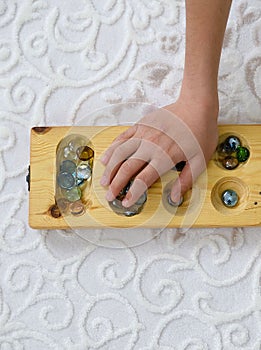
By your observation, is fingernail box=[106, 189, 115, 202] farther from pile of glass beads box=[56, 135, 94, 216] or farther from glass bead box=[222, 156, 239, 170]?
glass bead box=[222, 156, 239, 170]

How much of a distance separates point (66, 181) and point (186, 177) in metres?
0.20

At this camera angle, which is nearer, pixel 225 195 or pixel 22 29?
pixel 225 195

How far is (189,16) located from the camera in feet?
3.11

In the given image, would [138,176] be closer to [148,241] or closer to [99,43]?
[148,241]

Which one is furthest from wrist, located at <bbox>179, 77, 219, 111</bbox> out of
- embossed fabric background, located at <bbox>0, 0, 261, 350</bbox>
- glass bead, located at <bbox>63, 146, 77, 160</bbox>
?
glass bead, located at <bbox>63, 146, 77, 160</bbox>

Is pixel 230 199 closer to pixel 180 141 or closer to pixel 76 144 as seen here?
pixel 180 141

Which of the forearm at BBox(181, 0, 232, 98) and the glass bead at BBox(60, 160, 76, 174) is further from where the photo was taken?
the glass bead at BBox(60, 160, 76, 174)

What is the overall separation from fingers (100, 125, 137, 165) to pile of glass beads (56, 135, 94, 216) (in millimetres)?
30

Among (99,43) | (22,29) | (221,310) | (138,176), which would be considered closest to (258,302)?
(221,310)

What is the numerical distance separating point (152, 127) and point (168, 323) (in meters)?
0.32

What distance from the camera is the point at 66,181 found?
3.34 ft

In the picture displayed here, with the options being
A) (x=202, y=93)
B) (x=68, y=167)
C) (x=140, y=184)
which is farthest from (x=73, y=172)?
(x=202, y=93)

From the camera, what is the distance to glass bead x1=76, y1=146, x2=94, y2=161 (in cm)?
103

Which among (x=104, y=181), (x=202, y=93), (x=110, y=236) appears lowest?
(x=110, y=236)
